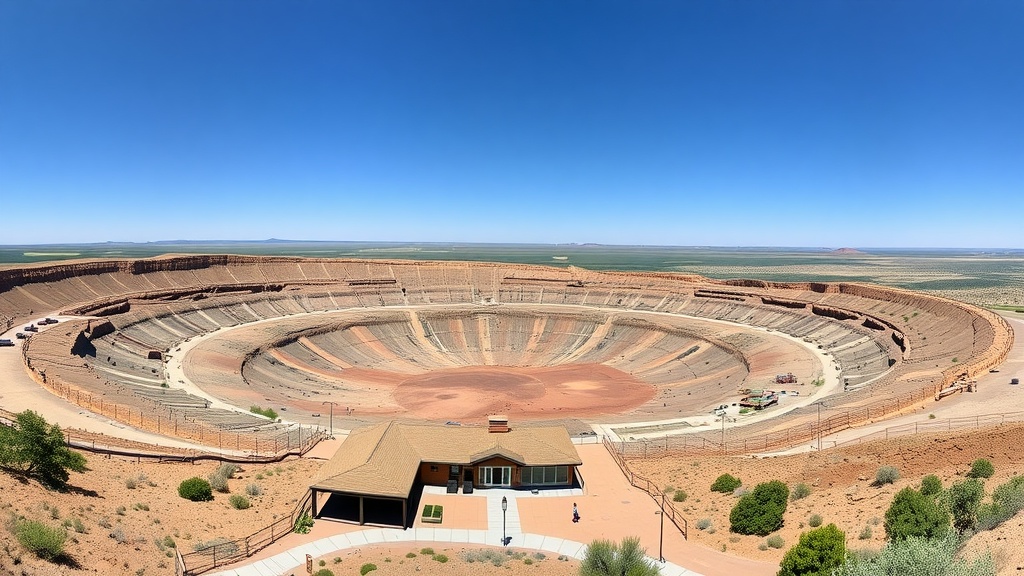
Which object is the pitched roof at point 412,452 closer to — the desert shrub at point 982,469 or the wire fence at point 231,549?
the wire fence at point 231,549

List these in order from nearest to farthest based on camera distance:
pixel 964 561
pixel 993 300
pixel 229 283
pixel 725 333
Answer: pixel 964 561 → pixel 725 333 → pixel 229 283 → pixel 993 300

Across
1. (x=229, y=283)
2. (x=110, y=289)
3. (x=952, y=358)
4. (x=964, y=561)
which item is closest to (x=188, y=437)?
(x=964, y=561)

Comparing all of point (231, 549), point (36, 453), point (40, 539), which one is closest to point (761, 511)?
point (231, 549)

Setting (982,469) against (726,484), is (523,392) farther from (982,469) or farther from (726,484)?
(982,469)

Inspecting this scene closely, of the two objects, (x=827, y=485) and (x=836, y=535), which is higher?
(x=836, y=535)

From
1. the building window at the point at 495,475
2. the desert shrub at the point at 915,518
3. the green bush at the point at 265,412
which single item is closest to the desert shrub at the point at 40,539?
the building window at the point at 495,475

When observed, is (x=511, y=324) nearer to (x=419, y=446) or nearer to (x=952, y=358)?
(x=952, y=358)
